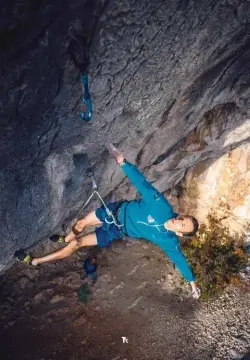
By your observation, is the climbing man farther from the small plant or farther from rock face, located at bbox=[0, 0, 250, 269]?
the small plant

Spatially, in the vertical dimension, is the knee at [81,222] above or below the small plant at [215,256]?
above

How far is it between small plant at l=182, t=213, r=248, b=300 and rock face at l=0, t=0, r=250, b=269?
2.88 m

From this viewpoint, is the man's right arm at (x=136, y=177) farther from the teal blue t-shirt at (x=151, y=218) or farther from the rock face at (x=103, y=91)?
the rock face at (x=103, y=91)

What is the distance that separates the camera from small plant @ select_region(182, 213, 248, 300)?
7.31 meters

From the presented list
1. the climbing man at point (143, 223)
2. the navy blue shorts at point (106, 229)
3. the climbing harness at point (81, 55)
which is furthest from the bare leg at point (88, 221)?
the climbing harness at point (81, 55)

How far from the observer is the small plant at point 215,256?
731cm

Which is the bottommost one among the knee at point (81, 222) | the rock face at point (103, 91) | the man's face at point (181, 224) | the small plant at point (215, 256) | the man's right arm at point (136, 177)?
the small plant at point (215, 256)

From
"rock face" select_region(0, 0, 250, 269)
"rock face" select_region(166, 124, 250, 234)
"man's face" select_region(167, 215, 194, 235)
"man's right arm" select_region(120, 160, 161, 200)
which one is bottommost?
"rock face" select_region(166, 124, 250, 234)

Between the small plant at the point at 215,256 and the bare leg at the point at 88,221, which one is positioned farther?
the small plant at the point at 215,256

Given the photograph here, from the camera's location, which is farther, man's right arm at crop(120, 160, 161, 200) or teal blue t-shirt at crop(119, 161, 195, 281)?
teal blue t-shirt at crop(119, 161, 195, 281)

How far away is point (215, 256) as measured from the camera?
7.82 m

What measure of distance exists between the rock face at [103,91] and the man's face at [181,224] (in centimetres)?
169

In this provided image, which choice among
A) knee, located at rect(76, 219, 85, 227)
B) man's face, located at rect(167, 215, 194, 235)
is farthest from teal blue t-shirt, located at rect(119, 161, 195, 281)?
knee, located at rect(76, 219, 85, 227)

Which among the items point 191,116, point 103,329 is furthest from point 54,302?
point 191,116
